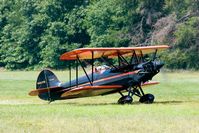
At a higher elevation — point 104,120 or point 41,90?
point 104,120

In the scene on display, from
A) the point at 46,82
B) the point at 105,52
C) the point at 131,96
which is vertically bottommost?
the point at 131,96

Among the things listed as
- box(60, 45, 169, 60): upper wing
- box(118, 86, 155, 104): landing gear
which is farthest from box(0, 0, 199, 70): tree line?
box(118, 86, 155, 104): landing gear

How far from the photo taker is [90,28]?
221ft

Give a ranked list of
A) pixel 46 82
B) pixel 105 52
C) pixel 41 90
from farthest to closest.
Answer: pixel 46 82 < pixel 41 90 < pixel 105 52

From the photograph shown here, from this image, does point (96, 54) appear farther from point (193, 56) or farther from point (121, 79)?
point (193, 56)

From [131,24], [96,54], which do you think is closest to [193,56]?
[131,24]

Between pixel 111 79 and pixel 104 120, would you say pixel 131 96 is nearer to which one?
pixel 111 79

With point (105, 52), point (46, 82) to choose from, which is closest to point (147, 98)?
point (105, 52)

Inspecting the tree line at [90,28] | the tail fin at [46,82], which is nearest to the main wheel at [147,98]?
the tail fin at [46,82]

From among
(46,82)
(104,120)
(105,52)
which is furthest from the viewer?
(46,82)

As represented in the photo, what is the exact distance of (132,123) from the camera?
562 inches

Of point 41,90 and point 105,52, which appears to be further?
point 41,90

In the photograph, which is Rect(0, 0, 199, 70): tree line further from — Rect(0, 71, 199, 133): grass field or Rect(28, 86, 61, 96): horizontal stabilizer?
Rect(0, 71, 199, 133): grass field

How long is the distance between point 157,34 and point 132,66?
110ft
